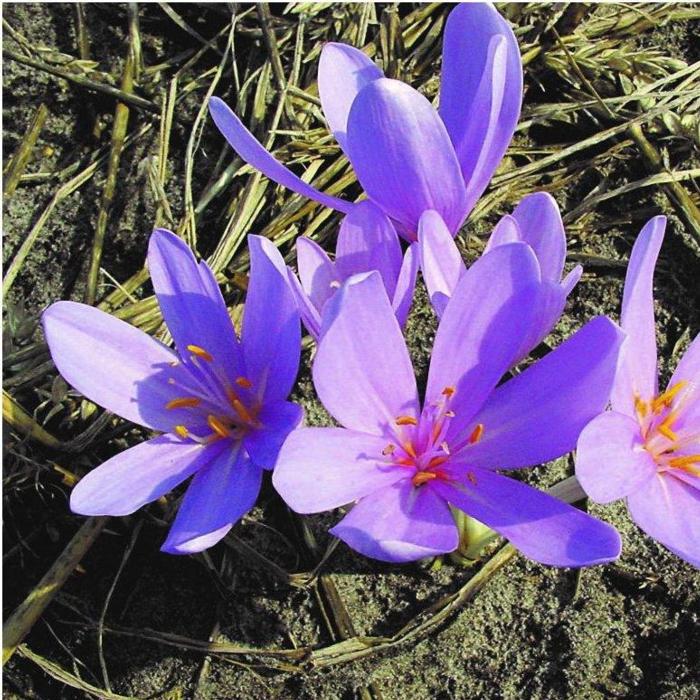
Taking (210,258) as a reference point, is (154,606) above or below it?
below

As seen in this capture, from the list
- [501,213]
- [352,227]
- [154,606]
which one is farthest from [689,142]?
[154,606]

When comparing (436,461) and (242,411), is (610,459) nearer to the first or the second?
(436,461)

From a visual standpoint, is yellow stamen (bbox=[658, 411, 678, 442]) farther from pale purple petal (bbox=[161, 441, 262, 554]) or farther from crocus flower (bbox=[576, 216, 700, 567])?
pale purple petal (bbox=[161, 441, 262, 554])

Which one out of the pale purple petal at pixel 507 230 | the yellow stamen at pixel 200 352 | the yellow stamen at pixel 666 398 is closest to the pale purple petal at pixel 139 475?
the yellow stamen at pixel 200 352

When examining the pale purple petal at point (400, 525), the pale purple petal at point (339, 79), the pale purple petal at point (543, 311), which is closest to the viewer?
the pale purple petal at point (400, 525)

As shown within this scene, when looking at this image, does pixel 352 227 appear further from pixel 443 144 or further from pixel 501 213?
pixel 501 213

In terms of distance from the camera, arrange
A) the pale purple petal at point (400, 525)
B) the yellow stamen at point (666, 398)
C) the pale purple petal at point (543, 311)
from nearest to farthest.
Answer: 1. the pale purple petal at point (400, 525)
2. the pale purple petal at point (543, 311)
3. the yellow stamen at point (666, 398)

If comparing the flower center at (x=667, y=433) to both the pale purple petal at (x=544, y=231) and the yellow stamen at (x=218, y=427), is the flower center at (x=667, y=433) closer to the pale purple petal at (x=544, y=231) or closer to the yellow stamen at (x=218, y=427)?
the pale purple petal at (x=544, y=231)
